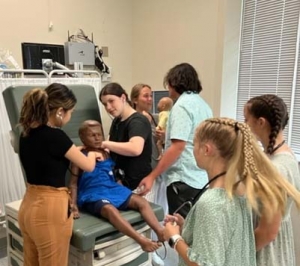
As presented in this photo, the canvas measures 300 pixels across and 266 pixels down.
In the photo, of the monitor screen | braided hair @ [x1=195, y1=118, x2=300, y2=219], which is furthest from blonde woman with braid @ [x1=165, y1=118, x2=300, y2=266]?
the monitor screen

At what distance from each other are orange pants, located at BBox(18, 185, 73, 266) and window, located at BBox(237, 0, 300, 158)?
6.44ft

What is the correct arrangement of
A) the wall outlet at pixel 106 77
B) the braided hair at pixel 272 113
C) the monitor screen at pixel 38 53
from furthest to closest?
1. the wall outlet at pixel 106 77
2. the monitor screen at pixel 38 53
3. the braided hair at pixel 272 113

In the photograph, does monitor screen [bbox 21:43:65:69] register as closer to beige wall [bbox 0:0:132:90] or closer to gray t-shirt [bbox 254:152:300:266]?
beige wall [bbox 0:0:132:90]

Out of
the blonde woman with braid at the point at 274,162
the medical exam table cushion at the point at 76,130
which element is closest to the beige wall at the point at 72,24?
the medical exam table cushion at the point at 76,130

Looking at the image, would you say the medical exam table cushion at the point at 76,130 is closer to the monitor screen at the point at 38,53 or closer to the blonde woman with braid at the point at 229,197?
the blonde woman with braid at the point at 229,197

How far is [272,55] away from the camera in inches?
109

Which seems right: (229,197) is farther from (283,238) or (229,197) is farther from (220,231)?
(283,238)

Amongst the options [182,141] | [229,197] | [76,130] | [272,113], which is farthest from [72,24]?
[229,197]

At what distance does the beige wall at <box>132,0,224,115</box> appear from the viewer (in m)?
3.04

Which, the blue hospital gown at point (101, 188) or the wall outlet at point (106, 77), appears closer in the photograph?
the blue hospital gown at point (101, 188)

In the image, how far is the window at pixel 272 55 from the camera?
2.61 meters

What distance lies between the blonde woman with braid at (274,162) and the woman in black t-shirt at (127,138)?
2.54ft

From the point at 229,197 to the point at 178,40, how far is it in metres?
2.68

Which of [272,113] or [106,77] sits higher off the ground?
[106,77]
